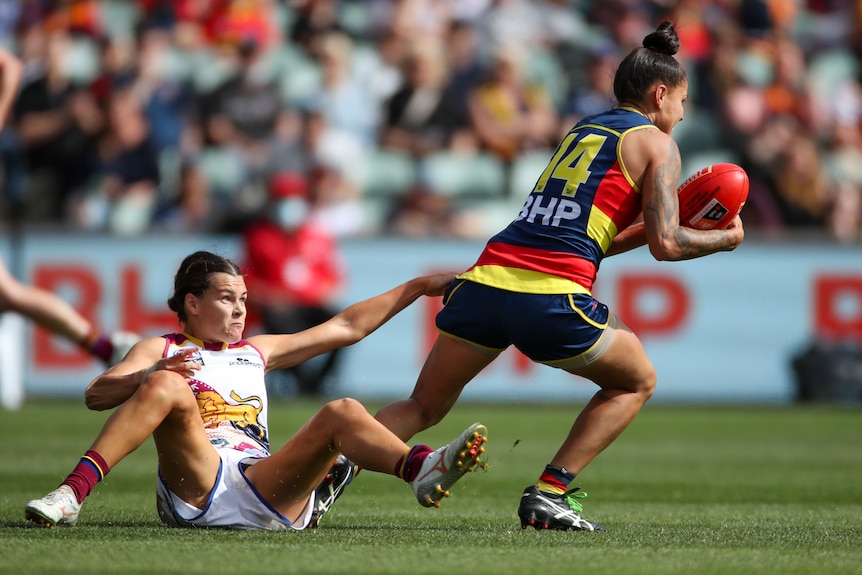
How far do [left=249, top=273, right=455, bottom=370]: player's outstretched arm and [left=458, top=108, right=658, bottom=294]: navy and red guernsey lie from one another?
0.24m

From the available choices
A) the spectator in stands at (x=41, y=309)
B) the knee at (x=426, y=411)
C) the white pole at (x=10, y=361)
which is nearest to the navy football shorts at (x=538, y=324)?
the knee at (x=426, y=411)

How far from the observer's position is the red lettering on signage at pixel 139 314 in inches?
Result: 564

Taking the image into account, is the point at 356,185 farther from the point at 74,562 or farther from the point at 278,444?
the point at 74,562

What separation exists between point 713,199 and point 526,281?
0.99 metres

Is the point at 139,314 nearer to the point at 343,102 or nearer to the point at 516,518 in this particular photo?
the point at 343,102

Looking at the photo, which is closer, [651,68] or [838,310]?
[651,68]

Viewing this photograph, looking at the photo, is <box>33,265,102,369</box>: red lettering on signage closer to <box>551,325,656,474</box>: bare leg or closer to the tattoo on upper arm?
<box>551,325,656,474</box>: bare leg

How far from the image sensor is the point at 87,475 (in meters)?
5.17

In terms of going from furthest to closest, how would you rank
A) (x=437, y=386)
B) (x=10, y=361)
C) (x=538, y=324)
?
(x=10, y=361) → (x=437, y=386) → (x=538, y=324)

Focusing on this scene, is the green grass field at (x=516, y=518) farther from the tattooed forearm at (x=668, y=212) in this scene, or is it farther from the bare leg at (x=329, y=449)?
the tattooed forearm at (x=668, y=212)

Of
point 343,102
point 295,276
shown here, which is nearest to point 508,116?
point 343,102

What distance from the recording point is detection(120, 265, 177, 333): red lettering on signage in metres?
14.3

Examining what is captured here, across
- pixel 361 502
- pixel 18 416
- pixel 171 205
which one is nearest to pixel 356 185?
pixel 171 205

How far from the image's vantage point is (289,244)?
14836 mm
